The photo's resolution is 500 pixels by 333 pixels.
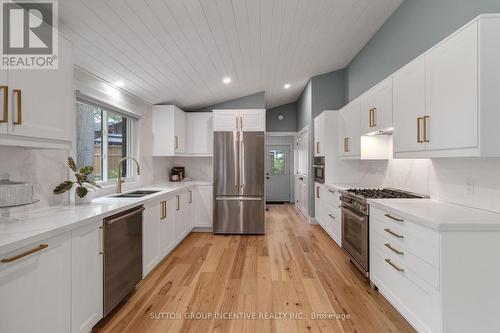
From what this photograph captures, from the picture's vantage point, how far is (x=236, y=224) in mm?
4309

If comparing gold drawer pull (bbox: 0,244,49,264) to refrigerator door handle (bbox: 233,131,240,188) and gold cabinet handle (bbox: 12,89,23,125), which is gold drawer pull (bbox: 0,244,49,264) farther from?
refrigerator door handle (bbox: 233,131,240,188)

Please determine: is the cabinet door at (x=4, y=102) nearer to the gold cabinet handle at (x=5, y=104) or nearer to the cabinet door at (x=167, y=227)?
the gold cabinet handle at (x=5, y=104)

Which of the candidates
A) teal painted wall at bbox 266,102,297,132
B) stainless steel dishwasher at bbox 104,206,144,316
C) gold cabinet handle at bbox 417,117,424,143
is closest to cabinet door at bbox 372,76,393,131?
gold cabinet handle at bbox 417,117,424,143

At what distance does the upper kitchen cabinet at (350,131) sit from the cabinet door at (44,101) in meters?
3.24

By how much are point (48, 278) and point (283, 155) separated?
22.3 feet

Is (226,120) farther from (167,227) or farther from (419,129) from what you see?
(419,129)

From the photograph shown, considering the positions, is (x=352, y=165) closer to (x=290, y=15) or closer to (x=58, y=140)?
(x=290, y=15)

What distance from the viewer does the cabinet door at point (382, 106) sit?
8.30ft

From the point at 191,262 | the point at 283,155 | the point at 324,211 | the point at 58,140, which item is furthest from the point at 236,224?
the point at 283,155

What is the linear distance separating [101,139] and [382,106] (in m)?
3.42

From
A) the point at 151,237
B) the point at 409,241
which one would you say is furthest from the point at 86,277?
the point at 409,241

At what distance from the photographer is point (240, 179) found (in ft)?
14.0

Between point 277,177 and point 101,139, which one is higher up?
point 101,139

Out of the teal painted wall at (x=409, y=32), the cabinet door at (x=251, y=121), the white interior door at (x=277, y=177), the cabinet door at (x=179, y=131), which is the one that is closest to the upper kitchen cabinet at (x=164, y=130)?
the cabinet door at (x=179, y=131)
